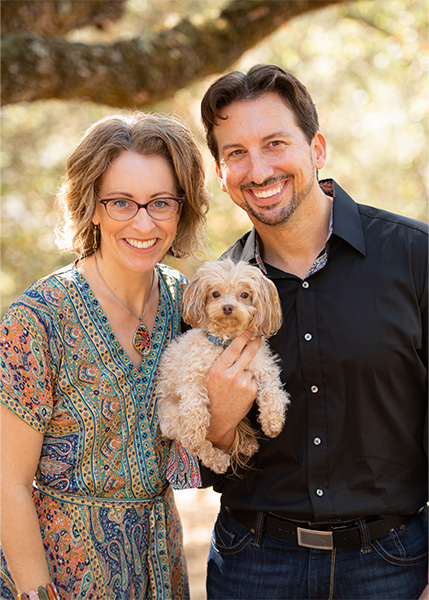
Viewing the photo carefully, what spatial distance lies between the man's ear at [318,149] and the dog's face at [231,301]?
2.46ft

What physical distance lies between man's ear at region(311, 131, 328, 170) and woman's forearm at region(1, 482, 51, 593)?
95.0 inches

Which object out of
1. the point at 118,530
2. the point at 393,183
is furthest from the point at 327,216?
the point at 393,183

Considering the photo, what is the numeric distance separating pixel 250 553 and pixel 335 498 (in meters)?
0.60

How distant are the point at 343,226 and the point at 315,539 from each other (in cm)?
163

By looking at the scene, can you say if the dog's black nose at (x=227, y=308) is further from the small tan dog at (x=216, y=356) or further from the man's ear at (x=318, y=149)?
the man's ear at (x=318, y=149)

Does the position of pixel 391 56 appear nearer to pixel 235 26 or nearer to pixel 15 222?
pixel 235 26

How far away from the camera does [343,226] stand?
330 centimetres

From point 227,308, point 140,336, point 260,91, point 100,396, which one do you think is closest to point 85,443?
point 100,396

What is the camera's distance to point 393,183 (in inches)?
750

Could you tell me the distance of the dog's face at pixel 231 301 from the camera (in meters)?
3.35

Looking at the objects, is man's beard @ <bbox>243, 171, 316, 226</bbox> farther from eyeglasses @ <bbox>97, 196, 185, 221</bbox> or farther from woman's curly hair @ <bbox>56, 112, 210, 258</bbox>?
eyeglasses @ <bbox>97, 196, 185, 221</bbox>

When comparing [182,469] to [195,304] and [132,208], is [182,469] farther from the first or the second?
[132,208]

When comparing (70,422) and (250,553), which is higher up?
(70,422)

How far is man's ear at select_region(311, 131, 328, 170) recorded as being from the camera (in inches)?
146
